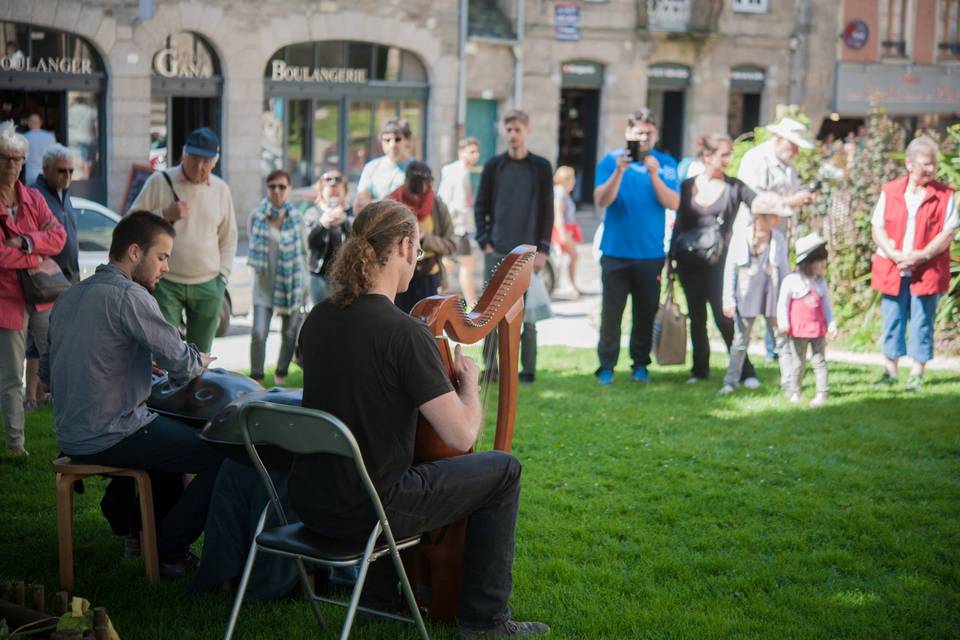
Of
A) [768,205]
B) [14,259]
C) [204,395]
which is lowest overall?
[204,395]

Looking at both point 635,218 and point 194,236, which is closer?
point 194,236

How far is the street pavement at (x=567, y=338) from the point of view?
11617 mm

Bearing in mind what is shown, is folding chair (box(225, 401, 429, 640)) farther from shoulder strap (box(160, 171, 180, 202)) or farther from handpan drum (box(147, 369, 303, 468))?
shoulder strap (box(160, 171, 180, 202))

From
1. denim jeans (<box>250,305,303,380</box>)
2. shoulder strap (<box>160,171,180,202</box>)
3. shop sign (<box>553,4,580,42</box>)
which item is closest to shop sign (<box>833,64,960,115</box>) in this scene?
shop sign (<box>553,4,580,42</box>)

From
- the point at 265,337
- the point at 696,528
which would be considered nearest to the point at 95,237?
the point at 265,337

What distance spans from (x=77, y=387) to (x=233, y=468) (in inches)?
29.0

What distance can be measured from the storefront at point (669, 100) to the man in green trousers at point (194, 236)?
23.9 metres

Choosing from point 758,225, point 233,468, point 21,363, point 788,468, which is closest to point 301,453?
point 233,468

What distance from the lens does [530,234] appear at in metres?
10.0

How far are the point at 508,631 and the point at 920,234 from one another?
20.4 feet

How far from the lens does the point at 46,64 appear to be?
21.0m

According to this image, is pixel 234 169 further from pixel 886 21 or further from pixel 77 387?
pixel 886 21

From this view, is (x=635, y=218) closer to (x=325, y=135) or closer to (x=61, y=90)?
(x=61, y=90)

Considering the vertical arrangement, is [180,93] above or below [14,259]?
above
